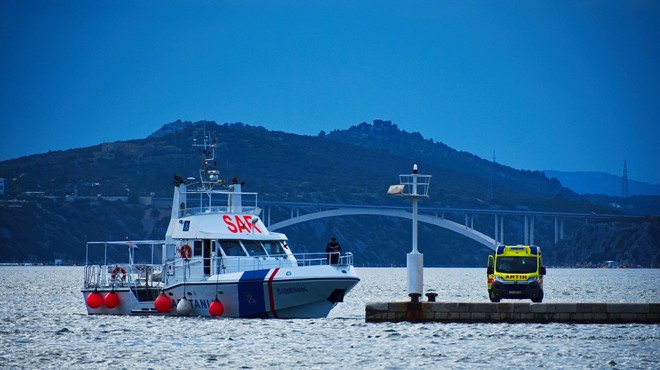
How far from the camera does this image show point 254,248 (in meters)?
44.4

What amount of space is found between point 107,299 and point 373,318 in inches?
428

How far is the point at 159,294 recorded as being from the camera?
45406mm

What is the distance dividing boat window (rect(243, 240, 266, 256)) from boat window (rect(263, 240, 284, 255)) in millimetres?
216

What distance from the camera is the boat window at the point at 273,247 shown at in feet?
146

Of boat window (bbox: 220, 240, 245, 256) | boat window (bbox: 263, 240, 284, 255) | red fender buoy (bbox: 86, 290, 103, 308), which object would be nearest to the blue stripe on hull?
boat window (bbox: 220, 240, 245, 256)

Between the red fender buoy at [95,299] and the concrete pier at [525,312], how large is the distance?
12148 millimetres

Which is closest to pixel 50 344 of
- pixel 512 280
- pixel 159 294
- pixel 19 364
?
pixel 19 364

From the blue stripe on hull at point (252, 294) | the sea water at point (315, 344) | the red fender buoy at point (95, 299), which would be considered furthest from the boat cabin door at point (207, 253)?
the red fender buoy at point (95, 299)

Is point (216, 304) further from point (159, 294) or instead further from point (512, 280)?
point (512, 280)

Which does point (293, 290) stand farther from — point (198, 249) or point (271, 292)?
point (198, 249)

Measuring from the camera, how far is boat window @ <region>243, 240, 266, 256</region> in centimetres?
4425

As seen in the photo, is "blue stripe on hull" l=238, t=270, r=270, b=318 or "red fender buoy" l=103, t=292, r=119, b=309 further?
"red fender buoy" l=103, t=292, r=119, b=309

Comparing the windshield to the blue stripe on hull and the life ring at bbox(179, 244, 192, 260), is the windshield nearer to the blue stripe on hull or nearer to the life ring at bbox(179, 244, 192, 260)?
the blue stripe on hull

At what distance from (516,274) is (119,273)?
14.6 metres
